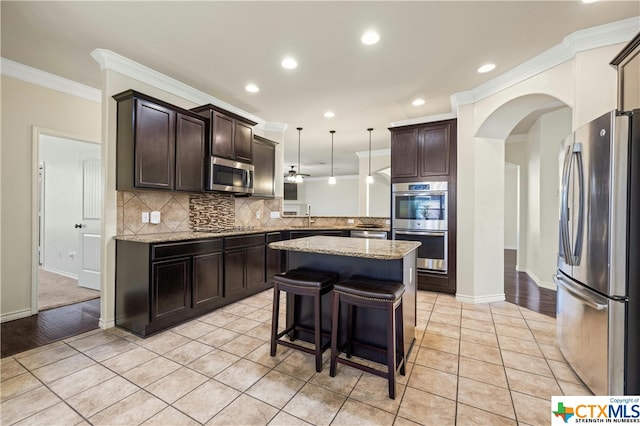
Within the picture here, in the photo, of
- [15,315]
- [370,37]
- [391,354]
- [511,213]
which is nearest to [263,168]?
[370,37]

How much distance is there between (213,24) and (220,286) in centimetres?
277

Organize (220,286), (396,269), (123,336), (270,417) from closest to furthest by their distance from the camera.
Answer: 1. (270,417)
2. (396,269)
3. (123,336)
4. (220,286)

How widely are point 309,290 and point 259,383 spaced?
74cm

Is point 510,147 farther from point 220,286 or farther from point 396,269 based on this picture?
point 220,286

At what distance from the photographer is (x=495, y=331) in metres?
2.87

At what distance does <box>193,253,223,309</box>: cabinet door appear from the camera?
3.09 meters

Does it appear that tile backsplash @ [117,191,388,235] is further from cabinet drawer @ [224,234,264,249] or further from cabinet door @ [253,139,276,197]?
cabinet drawer @ [224,234,264,249]

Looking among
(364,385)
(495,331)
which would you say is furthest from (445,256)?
(364,385)

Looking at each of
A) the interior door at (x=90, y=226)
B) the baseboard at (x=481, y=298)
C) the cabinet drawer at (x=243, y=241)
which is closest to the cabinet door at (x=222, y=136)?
the cabinet drawer at (x=243, y=241)

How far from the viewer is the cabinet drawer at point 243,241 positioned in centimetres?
351

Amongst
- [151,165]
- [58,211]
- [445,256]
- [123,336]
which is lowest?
[123,336]

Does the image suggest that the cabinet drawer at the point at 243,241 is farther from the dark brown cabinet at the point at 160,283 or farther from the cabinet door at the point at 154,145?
the cabinet door at the point at 154,145

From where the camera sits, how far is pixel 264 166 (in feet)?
15.8

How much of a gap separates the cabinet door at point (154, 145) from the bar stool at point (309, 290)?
1.81 m
